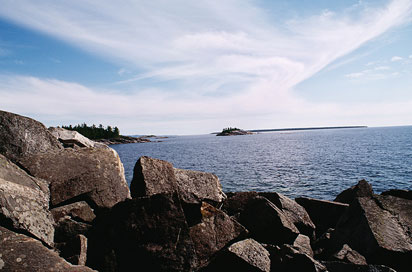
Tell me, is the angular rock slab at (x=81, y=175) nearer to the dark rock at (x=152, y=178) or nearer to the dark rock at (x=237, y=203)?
the dark rock at (x=152, y=178)

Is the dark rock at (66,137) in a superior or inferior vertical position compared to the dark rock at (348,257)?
superior

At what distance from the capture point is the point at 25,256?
3.63m

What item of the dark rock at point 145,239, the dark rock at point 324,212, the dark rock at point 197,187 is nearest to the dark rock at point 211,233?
the dark rock at point 197,187

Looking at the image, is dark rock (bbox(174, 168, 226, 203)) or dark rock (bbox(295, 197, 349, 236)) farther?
dark rock (bbox(295, 197, 349, 236))

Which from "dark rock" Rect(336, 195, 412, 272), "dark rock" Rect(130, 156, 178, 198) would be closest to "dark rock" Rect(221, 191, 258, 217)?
"dark rock" Rect(130, 156, 178, 198)

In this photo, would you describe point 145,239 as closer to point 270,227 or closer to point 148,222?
point 148,222

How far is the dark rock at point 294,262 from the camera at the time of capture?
5.30 m

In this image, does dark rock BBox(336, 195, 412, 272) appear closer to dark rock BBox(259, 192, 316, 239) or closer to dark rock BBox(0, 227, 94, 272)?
dark rock BBox(259, 192, 316, 239)

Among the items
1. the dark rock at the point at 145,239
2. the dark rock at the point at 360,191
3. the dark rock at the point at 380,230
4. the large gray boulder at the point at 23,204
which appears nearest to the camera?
the large gray boulder at the point at 23,204

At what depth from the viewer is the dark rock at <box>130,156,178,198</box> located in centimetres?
647

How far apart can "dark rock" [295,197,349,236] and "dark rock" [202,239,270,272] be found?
545 cm

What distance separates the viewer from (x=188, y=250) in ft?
16.3

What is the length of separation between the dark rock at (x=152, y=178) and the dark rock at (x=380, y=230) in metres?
5.41

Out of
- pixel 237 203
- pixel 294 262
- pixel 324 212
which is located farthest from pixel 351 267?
pixel 324 212
